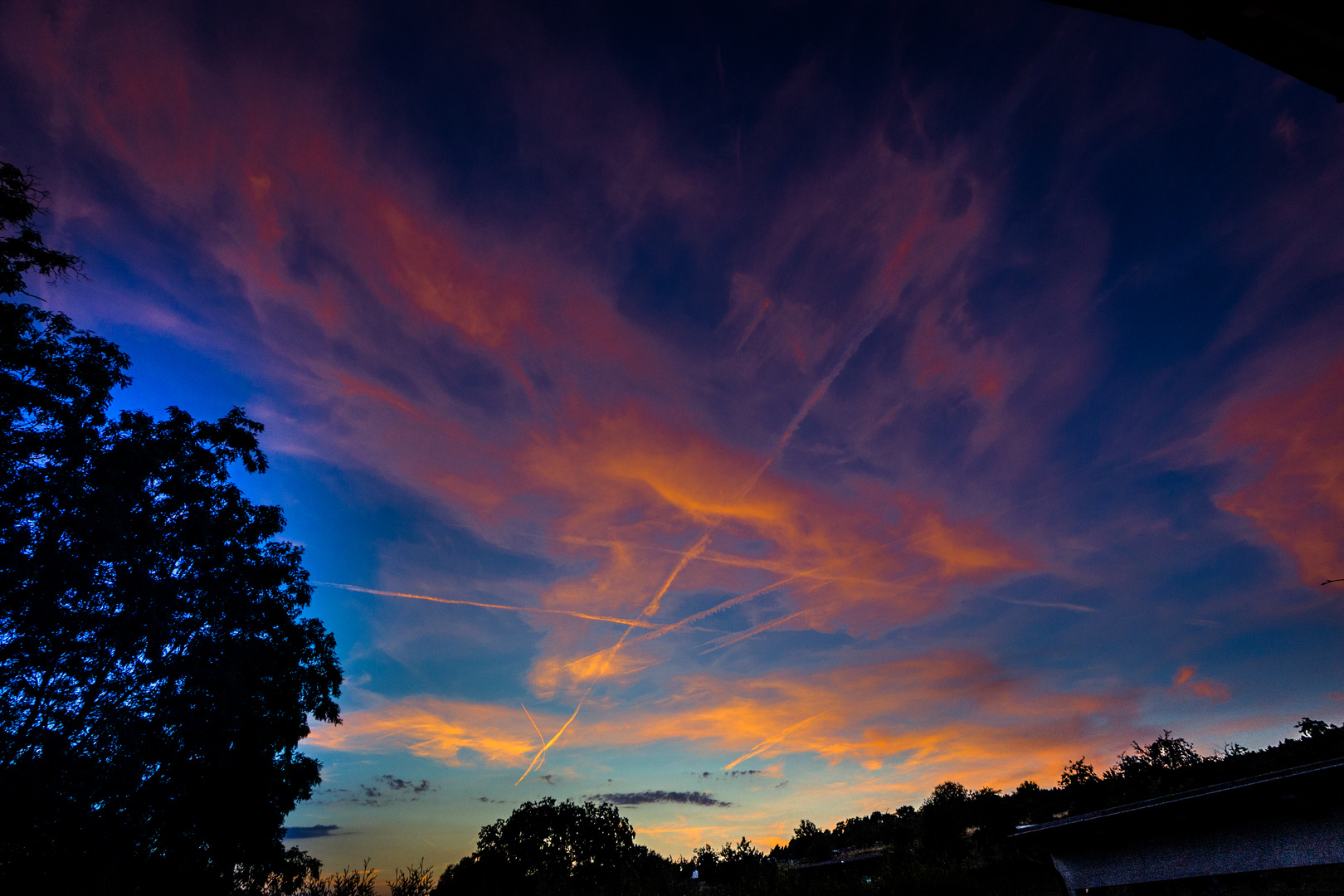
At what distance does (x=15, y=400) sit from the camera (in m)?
18.2

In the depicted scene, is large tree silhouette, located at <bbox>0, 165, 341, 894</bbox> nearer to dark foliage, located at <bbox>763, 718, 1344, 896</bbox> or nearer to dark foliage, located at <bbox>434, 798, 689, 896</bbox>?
dark foliage, located at <bbox>763, 718, 1344, 896</bbox>

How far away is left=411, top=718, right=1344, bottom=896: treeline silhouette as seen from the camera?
29469mm

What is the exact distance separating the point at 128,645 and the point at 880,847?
5829 cm

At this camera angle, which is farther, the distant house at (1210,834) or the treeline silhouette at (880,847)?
the treeline silhouette at (880,847)

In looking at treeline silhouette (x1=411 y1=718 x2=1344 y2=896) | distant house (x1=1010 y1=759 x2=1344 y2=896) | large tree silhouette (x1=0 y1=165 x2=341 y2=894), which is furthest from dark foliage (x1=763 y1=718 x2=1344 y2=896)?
large tree silhouette (x1=0 y1=165 x2=341 y2=894)

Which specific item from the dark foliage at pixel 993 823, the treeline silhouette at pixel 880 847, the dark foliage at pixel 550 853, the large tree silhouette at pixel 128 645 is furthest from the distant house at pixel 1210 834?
the dark foliage at pixel 550 853

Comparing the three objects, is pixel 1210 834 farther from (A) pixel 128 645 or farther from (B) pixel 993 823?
(B) pixel 993 823

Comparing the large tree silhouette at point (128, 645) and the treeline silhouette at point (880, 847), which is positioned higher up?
the large tree silhouette at point (128, 645)

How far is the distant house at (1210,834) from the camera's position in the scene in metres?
9.45

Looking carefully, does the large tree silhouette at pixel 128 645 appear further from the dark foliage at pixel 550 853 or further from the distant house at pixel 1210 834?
the dark foliage at pixel 550 853

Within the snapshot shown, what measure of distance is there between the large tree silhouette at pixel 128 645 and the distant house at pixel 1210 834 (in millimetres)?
28219

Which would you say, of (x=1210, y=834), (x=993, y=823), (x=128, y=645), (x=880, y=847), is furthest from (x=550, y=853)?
(x=1210, y=834)

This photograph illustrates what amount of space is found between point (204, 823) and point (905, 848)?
48984 millimetres

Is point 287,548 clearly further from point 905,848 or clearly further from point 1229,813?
point 905,848
